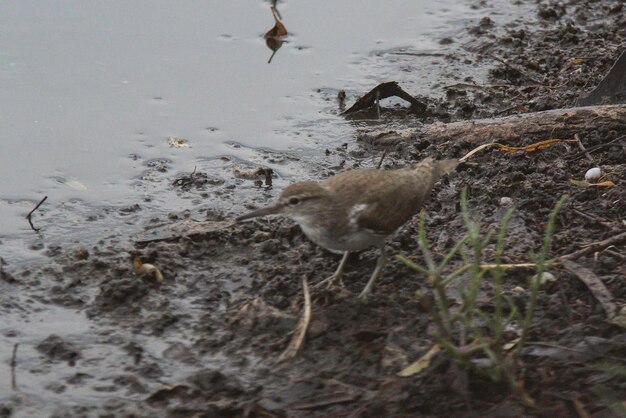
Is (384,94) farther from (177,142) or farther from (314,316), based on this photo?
(314,316)

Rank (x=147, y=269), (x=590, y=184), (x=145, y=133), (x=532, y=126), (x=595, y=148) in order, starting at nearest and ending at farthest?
(x=147, y=269)
(x=590, y=184)
(x=595, y=148)
(x=532, y=126)
(x=145, y=133)

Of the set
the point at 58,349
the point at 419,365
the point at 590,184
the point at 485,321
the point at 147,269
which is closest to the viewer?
the point at 485,321

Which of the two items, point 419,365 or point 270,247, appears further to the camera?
A: point 270,247

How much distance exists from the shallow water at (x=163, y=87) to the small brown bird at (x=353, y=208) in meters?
1.71

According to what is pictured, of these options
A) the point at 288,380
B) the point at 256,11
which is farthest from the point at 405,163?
the point at 256,11

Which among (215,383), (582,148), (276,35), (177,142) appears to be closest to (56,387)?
(215,383)

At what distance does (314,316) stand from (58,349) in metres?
1.67

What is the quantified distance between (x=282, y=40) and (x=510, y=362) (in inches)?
266

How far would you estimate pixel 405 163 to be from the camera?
9.19 m

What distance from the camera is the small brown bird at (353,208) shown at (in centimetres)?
706

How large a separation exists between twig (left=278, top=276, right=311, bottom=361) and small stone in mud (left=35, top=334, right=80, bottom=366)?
135cm

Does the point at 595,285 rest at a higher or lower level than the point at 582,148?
lower

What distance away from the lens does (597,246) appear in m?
7.21

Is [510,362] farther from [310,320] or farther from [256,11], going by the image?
[256,11]
